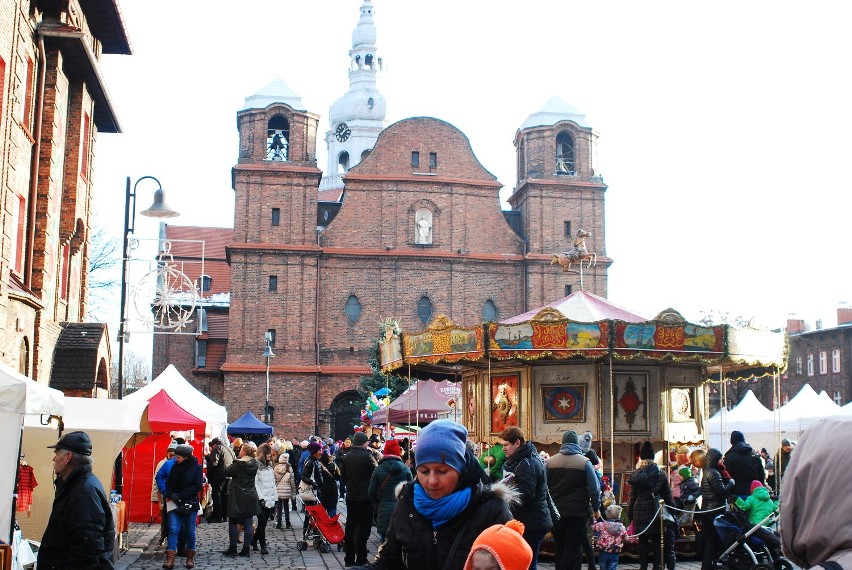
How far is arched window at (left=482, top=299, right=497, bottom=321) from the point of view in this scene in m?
47.2

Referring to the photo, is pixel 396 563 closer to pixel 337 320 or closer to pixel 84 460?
pixel 84 460

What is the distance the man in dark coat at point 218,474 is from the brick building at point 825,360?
155 ft

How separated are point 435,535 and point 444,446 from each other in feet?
1.20

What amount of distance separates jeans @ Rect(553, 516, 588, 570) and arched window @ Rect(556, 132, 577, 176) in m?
37.8

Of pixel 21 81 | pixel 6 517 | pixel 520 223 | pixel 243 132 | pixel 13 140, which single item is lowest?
pixel 6 517

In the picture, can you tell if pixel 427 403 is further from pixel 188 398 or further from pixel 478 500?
pixel 478 500

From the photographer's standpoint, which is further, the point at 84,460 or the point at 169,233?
the point at 169,233

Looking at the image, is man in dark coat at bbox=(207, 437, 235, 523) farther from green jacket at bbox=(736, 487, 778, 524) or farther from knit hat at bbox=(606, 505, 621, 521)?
green jacket at bbox=(736, 487, 778, 524)

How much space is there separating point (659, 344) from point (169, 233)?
185ft

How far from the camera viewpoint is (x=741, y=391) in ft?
204

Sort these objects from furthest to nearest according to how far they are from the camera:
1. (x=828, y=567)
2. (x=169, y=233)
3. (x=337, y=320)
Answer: (x=169, y=233) < (x=337, y=320) < (x=828, y=567)

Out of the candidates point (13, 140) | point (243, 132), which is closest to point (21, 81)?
point (13, 140)

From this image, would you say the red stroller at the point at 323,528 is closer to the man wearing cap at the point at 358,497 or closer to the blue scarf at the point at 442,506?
the man wearing cap at the point at 358,497

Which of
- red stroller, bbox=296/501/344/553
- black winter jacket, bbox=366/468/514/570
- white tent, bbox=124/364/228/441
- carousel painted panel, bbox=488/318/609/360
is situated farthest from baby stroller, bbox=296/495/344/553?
black winter jacket, bbox=366/468/514/570
